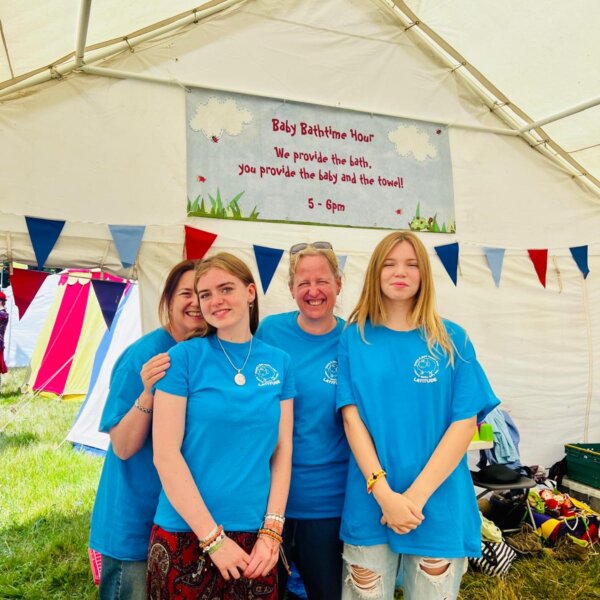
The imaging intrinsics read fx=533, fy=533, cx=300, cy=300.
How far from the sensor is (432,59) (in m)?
3.68

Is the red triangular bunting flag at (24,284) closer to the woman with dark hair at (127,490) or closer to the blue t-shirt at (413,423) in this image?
the woman with dark hair at (127,490)

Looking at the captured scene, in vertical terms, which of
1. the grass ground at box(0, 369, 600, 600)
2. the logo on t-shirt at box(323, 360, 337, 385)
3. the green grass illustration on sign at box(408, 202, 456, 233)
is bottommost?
the grass ground at box(0, 369, 600, 600)

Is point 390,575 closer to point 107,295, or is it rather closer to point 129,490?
point 129,490

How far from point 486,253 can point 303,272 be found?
97.5 inches

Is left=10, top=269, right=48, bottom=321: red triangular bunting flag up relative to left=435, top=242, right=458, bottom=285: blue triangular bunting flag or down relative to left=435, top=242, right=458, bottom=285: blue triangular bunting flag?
down

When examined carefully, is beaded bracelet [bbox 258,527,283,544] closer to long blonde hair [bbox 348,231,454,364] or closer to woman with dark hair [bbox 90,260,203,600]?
woman with dark hair [bbox 90,260,203,600]

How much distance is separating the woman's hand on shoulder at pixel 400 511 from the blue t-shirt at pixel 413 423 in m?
0.05

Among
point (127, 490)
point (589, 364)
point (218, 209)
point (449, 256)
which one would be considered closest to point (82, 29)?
point (218, 209)

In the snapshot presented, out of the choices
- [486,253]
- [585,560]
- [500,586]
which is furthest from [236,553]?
[486,253]

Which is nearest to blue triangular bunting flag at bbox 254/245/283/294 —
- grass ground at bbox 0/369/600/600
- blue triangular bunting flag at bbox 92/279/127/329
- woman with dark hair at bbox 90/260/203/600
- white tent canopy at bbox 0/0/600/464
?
white tent canopy at bbox 0/0/600/464

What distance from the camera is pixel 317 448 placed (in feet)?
5.00

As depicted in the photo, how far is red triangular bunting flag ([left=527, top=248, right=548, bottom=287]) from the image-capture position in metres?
3.82

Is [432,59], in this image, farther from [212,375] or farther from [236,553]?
[236,553]

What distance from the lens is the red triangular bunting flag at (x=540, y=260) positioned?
3.82m
